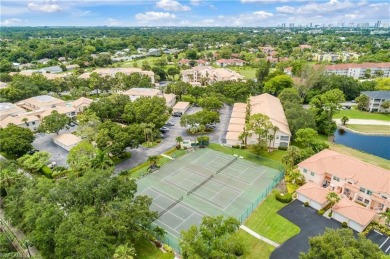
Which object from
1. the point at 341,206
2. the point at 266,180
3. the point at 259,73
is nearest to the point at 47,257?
the point at 266,180

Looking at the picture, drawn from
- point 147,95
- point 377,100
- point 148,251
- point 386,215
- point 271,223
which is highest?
point 377,100

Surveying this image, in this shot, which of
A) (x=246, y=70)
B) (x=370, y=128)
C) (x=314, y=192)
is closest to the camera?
(x=314, y=192)

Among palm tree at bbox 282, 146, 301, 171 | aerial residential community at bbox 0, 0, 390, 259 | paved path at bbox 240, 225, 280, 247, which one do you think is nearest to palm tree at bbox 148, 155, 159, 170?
aerial residential community at bbox 0, 0, 390, 259

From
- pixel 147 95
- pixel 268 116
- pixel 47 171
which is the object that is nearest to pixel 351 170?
pixel 268 116

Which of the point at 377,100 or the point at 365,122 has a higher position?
the point at 377,100

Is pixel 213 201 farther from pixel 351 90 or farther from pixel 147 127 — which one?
pixel 351 90

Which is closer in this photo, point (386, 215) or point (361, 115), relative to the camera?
point (386, 215)

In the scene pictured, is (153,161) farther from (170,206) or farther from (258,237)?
(258,237)

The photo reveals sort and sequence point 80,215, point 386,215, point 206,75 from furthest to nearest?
point 206,75
point 386,215
point 80,215
